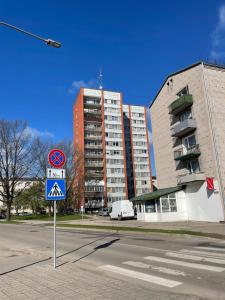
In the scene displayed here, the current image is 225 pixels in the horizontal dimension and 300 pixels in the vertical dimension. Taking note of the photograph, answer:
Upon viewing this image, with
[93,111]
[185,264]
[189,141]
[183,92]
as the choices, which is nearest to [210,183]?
[189,141]

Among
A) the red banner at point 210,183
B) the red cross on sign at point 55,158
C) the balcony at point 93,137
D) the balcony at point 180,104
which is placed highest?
the balcony at point 93,137

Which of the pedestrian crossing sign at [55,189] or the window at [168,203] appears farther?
the window at [168,203]

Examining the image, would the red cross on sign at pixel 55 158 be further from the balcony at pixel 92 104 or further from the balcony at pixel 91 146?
the balcony at pixel 92 104

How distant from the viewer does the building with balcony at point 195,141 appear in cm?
2912

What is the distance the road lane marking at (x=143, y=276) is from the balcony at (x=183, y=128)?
25530mm

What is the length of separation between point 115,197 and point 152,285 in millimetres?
76287

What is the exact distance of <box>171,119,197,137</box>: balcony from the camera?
31922 mm

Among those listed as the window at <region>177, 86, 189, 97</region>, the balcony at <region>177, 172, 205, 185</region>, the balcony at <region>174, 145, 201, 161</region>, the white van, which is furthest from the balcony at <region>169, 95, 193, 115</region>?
the white van

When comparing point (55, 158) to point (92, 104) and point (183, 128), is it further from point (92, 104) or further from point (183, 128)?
point (92, 104)

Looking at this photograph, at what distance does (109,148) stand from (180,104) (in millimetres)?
53369

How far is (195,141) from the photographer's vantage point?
32.6 meters

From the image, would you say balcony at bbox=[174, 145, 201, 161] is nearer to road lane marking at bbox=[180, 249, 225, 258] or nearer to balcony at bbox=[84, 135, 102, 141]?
road lane marking at bbox=[180, 249, 225, 258]

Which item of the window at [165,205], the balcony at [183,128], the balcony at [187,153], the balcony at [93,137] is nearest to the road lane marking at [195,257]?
the balcony at [187,153]

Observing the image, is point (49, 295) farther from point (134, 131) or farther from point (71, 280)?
point (134, 131)
